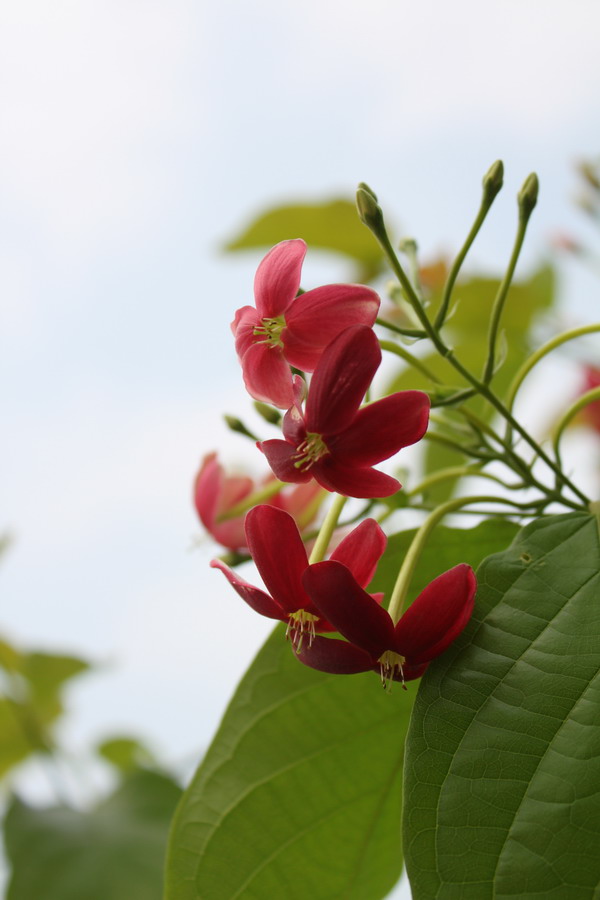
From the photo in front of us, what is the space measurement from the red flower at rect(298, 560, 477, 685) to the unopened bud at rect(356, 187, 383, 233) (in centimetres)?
31

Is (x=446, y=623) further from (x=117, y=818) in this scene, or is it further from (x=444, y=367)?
(x=117, y=818)

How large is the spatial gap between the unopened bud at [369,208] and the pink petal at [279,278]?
0.28ft

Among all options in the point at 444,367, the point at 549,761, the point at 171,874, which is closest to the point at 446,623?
the point at 549,761

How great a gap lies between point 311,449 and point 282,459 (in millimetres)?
26

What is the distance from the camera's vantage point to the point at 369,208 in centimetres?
81

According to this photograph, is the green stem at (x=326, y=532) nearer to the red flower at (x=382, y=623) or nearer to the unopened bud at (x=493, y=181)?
the red flower at (x=382, y=623)

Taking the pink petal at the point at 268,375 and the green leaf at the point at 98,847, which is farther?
the green leaf at the point at 98,847

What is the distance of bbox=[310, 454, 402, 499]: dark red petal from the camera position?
724 mm

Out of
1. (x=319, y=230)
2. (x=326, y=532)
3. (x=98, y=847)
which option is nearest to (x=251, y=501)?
(x=326, y=532)

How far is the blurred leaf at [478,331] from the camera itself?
5.49 ft

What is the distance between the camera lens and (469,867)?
0.64 meters

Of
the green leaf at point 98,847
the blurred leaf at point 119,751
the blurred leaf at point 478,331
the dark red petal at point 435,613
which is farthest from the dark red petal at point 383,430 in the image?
the blurred leaf at point 119,751

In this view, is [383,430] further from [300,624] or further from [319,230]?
[319,230]

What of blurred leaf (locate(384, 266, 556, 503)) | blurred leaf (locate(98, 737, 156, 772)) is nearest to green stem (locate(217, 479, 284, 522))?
blurred leaf (locate(384, 266, 556, 503))
